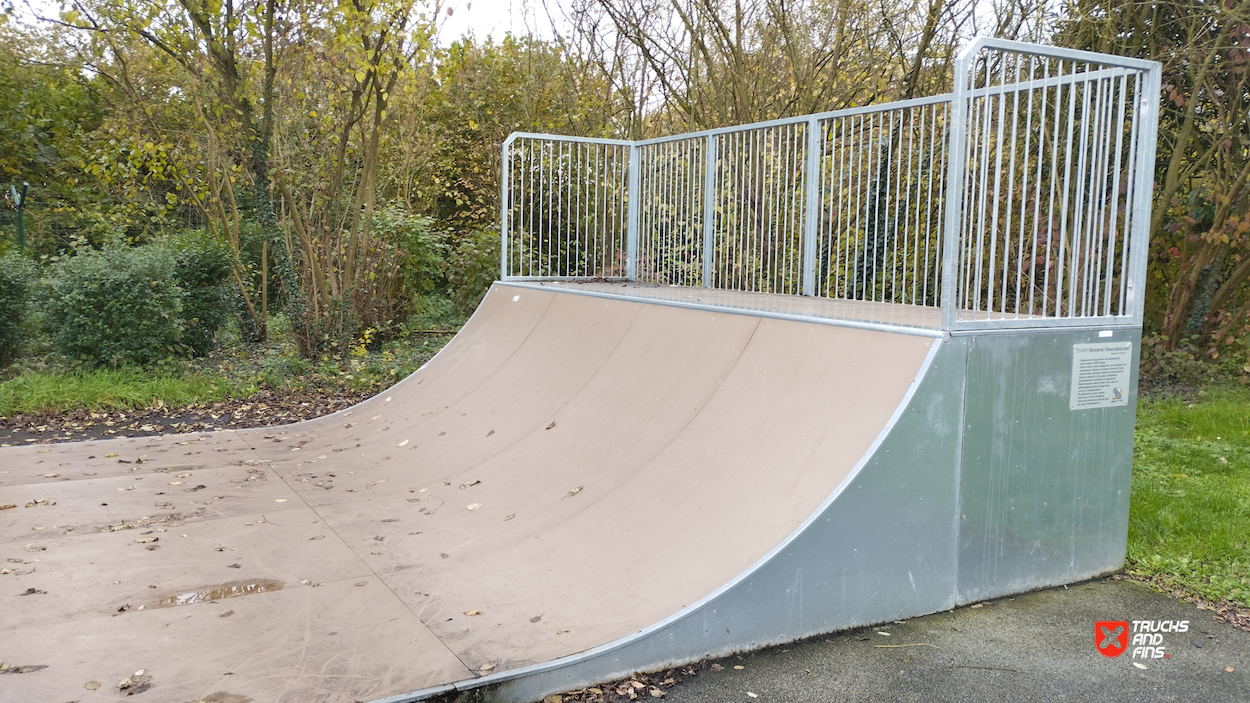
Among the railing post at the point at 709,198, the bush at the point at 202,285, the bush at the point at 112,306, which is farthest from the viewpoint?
the bush at the point at 202,285

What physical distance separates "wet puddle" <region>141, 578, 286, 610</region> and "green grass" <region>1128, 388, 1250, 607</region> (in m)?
3.85

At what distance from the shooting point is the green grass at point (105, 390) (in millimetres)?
7625

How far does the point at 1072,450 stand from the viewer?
12.4 feet

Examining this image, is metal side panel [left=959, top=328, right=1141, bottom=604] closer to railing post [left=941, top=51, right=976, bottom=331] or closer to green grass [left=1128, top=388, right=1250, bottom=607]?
railing post [left=941, top=51, right=976, bottom=331]

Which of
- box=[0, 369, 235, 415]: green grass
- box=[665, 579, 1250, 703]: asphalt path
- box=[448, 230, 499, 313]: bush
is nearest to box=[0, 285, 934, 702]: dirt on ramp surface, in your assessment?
box=[665, 579, 1250, 703]: asphalt path

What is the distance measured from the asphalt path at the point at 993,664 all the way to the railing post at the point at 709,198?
13.3 feet

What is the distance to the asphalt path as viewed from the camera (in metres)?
2.84

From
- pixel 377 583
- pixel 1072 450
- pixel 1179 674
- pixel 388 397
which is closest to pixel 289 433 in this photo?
pixel 388 397

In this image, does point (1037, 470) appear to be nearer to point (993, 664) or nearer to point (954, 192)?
point (993, 664)

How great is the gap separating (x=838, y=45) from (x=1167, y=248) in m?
3.64

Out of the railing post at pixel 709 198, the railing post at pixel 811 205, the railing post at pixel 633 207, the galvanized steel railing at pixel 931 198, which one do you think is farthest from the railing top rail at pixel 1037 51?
the railing post at pixel 633 207

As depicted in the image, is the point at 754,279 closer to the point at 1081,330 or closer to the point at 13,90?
the point at 1081,330

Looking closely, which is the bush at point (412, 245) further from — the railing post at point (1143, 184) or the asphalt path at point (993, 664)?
the asphalt path at point (993, 664)

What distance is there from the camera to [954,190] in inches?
132
